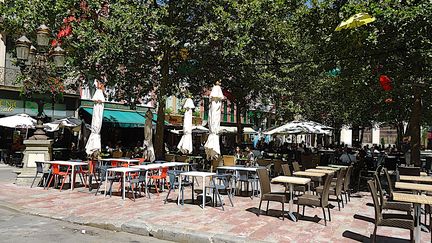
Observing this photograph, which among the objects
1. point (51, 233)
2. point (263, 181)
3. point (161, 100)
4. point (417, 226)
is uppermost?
point (161, 100)

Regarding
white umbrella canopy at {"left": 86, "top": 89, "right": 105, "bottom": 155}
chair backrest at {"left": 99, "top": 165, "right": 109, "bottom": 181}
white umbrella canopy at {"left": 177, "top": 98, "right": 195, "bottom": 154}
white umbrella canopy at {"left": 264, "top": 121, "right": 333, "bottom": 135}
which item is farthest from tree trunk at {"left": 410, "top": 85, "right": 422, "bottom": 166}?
white umbrella canopy at {"left": 86, "top": 89, "right": 105, "bottom": 155}

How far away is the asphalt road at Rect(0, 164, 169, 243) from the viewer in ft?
21.6

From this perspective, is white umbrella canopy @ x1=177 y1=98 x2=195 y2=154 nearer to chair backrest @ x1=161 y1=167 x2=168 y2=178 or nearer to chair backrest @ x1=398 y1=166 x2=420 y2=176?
chair backrest @ x1=161 y1=167 x2=168 y2=178

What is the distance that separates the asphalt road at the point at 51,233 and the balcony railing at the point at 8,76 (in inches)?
682

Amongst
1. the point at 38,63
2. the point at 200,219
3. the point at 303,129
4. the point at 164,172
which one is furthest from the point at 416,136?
the point at 38,63

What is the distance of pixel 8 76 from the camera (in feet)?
77.3

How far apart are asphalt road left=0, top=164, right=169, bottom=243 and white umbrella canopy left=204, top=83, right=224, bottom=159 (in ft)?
20.9

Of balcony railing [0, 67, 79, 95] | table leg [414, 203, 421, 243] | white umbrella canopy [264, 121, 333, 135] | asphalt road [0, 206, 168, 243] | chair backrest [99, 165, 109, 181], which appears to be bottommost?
asphalt road [0, 206, 168, 243]

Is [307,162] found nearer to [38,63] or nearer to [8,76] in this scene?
[38,63]

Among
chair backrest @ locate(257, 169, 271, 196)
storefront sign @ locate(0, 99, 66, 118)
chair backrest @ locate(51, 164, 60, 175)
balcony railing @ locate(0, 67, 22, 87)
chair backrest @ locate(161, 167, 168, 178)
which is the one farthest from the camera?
storefront sign @ locate(0, 99, 66, 118)

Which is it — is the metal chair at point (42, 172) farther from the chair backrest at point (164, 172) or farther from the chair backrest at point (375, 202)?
the chair backrest at point (375, 202)

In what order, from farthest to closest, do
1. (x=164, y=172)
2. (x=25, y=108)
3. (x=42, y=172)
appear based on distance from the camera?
→ (x=25, y=108)
(x=42, y=172)
(x=164, y=172)

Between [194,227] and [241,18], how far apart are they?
1099 centimetres

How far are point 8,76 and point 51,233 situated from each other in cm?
1946
